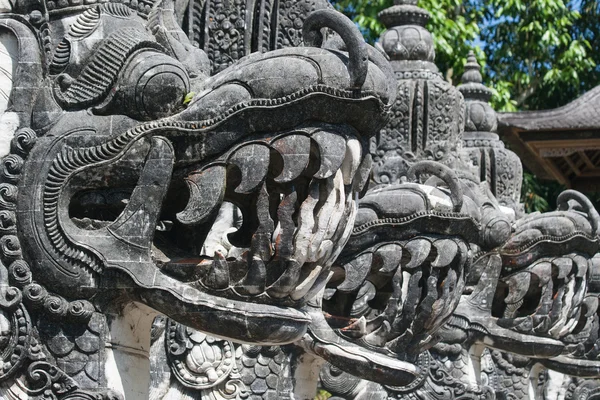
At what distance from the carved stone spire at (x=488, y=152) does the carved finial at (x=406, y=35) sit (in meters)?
2.25

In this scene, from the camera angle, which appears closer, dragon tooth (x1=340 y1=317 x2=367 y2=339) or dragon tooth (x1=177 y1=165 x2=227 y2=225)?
dragon tooth (x1=177 y1=165 x2=227 y2=225)

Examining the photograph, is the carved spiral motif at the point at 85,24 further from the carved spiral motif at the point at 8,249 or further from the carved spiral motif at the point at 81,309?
the carved spiral motif at the point at 81,309

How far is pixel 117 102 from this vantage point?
34.8ft

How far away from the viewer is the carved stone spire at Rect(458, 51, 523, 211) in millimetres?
20719

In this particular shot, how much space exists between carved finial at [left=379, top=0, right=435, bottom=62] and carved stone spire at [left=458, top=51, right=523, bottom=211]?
7.38 feet

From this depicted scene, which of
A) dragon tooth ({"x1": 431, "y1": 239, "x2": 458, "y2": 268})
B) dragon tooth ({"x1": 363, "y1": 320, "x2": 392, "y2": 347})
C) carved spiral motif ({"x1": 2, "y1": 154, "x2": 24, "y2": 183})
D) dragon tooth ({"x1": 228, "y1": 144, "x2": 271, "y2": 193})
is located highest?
dragon tooth ({"x1": 228, "y1": 144, "x2": 271, "y2": 193})

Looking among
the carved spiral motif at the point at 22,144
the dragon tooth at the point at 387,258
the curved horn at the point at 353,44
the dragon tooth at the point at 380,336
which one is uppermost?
the curved horn at the point at 353,44

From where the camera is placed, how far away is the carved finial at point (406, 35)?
18.1 meters

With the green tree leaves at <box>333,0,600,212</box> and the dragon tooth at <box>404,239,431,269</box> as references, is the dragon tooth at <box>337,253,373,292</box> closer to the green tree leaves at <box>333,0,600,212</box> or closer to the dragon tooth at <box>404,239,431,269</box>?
the dragon tooth at <box>404,239,431,269</box>

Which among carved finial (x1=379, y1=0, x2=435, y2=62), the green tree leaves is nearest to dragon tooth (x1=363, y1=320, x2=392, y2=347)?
carved finial (x1=379, y1=0, x2=435, y2=62)

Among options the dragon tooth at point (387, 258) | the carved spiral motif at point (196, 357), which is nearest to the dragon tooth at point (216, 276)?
the carved spiral motif at point (196, 357)

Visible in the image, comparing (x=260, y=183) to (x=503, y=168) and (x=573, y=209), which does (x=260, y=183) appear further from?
(x=503, y=168)

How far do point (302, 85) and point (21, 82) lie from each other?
1697 mm

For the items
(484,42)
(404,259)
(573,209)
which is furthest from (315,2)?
(484,42)
